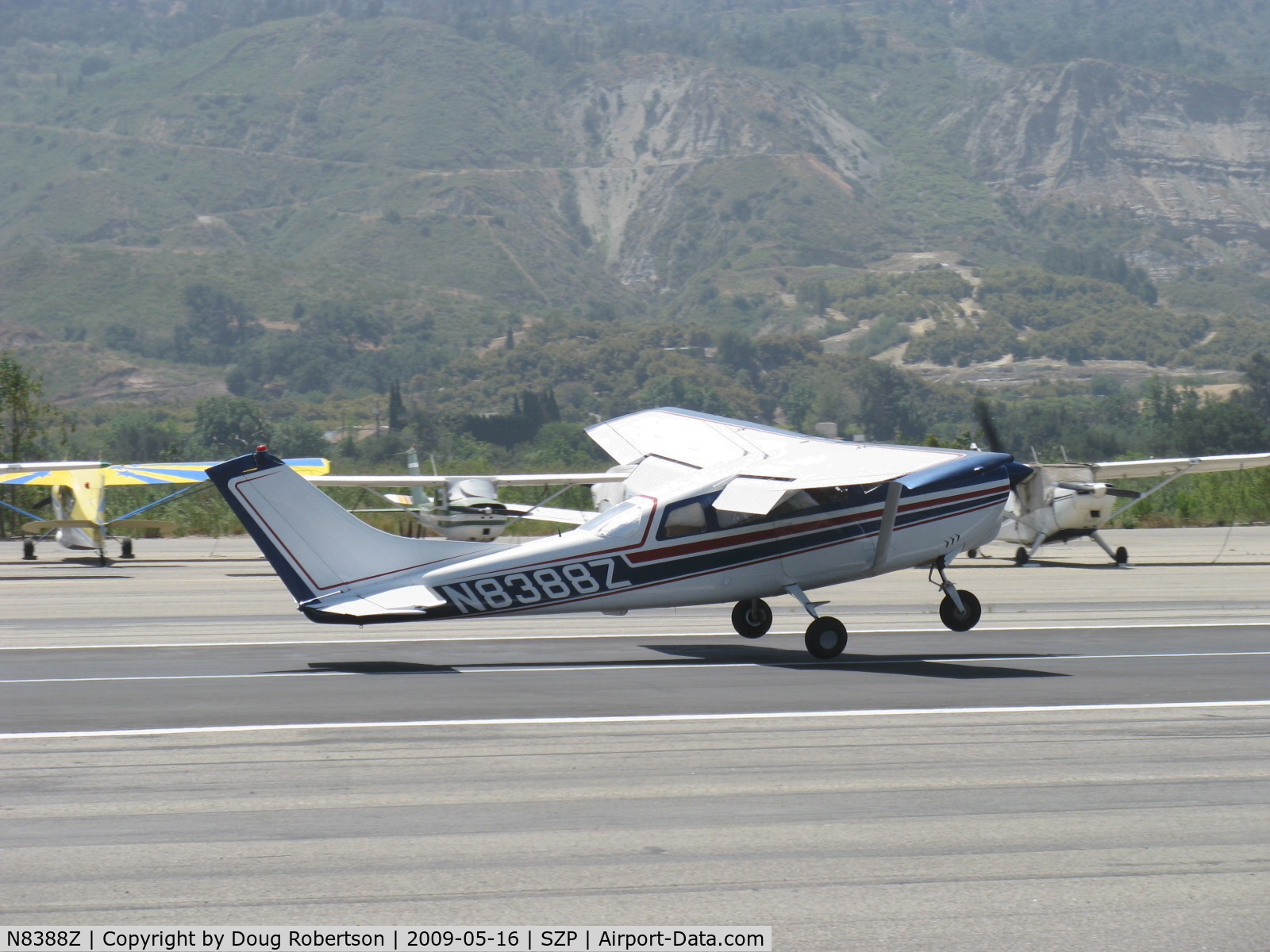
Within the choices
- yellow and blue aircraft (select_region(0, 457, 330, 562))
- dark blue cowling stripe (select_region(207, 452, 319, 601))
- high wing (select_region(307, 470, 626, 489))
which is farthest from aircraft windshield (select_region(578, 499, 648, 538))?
yellow and blue aircraft (select_region(0, 457, 330, 562))

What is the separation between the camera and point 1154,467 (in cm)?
3145

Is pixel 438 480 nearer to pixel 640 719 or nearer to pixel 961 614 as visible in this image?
pixel 961 614

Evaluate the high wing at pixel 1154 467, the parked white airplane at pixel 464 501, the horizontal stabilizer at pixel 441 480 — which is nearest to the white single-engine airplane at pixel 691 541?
the high wing at pixel 1154 467

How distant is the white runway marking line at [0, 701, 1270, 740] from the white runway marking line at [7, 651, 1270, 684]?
2.79m

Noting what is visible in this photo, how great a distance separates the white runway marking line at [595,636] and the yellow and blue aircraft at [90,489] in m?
12.2

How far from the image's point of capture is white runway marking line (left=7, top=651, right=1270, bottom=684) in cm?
1376

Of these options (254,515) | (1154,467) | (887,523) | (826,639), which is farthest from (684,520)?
(1154,467)

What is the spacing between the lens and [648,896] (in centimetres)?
665

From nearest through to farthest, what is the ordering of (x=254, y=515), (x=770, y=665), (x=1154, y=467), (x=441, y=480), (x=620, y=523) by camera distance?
1. (x=254, y=515)
2. (x=620, y=523)
3. (x=770, y=665)
4. (x=1154, y=467)
5. (x=441, y=480)

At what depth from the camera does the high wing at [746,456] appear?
13.9 metres

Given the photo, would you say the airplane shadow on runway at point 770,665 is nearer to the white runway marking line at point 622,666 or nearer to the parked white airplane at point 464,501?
the white runway marking line at point 622,666

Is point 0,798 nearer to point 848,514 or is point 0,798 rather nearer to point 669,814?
point 669,814

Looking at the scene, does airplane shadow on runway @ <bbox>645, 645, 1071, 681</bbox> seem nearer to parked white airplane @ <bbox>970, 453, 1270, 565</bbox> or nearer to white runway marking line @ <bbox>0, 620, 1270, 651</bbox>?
white runway marking line @ <bbox>0, 620, 1270, 651</bbox>

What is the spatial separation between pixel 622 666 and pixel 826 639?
7.19ft
